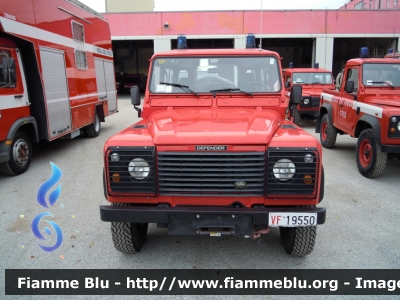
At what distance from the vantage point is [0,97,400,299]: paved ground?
3.43 metres

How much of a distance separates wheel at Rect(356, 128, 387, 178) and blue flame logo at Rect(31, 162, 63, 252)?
16.5 feet

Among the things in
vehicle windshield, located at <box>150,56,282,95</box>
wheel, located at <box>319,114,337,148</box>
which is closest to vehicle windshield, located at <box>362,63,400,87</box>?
wheel, located at <box>319,114,337,148</box>

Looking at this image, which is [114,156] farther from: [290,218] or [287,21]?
[287,21]

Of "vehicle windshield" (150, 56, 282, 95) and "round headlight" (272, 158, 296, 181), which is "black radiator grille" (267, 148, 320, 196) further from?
"vehicle windshield" (150, 56, 282, 95)

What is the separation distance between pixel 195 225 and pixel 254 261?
0.92 metres

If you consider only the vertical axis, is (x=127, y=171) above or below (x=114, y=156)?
below

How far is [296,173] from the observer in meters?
2.86

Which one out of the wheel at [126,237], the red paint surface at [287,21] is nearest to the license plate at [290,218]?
the wheel at [126,237]

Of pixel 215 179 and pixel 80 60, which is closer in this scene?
pixel 215 179

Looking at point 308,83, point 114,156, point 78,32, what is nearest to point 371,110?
point 114,156

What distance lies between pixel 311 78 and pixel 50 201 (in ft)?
32.4

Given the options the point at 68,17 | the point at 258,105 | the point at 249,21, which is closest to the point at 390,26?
the point at 249,21

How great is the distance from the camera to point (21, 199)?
526 centimetres

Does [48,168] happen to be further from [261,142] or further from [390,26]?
[390,26]
